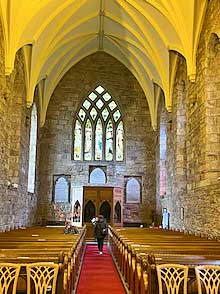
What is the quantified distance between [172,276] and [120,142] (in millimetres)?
17136

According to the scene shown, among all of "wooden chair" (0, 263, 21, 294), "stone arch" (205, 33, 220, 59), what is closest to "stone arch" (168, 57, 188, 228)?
"stone arch" (205, 33, 220, 59)

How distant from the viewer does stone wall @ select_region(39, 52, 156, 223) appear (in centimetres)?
2059

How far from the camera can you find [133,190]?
817 inches

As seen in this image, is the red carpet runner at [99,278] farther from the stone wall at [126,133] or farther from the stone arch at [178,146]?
the stone wall at [126,133]

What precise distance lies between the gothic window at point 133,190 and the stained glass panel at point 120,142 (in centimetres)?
133

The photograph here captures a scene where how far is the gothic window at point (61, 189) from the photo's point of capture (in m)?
20.4

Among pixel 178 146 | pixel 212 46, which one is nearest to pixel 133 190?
pixel 178 146

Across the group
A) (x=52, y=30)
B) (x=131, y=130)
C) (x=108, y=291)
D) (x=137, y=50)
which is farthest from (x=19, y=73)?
(x=108, y=291)

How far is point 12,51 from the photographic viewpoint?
12750 millimetres

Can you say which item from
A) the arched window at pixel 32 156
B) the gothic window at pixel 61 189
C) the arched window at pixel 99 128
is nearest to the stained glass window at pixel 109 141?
the arched window at pixel 99 128

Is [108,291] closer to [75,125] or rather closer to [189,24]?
[189,24]

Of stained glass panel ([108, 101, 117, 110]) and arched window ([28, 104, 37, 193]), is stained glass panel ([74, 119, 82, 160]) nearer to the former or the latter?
stained glass panel ([108, 101, 117, 110])

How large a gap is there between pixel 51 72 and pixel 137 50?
4.45m

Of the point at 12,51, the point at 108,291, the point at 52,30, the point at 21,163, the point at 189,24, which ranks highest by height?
the point at 52,30
